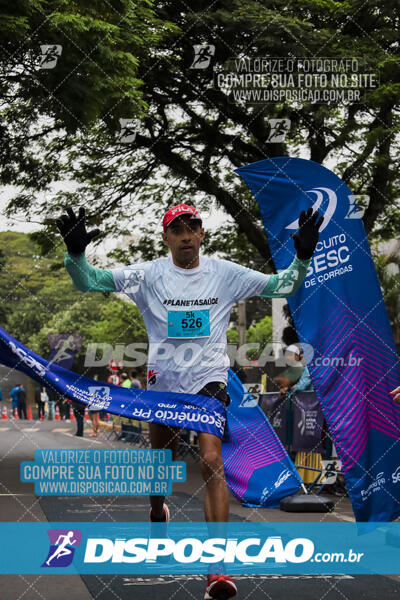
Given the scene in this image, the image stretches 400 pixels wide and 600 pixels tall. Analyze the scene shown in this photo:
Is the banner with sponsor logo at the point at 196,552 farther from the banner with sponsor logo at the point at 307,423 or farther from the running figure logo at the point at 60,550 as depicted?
the banner with sponsor logo at the point at 307,423

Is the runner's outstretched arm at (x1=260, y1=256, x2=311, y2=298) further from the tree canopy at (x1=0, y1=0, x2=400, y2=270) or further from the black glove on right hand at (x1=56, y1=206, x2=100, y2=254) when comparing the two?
the tree canopy at (x1=0, y1=0, x2=400, y2=270)

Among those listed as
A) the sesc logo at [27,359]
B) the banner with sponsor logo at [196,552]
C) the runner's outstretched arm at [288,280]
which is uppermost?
the runner's outstretched arm at [288,280]

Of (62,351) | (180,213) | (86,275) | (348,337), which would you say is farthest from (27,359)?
(62,351)

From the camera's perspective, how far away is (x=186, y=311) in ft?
15.2

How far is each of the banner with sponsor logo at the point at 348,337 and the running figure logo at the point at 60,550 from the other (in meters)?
2.16

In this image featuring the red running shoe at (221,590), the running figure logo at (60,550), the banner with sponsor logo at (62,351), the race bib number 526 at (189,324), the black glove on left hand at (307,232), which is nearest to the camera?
the red running shoe at (221,590)

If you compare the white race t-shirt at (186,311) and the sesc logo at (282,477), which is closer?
the white race t-shirt at (186,311)

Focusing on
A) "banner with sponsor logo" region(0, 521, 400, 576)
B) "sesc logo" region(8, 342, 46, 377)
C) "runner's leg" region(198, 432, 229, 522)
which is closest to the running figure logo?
"banner with sponsor logo" region(0, 521, 400, 576)

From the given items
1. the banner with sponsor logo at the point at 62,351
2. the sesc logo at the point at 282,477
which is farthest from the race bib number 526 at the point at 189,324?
the banner with sponsor logo at the point at 62,351

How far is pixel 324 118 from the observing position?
14.4m

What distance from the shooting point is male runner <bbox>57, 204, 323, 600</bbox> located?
4.56m

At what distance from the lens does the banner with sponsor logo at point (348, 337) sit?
626 cm

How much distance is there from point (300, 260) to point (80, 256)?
122 cm

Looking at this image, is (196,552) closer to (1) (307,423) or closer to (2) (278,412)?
(1) (307,423)
